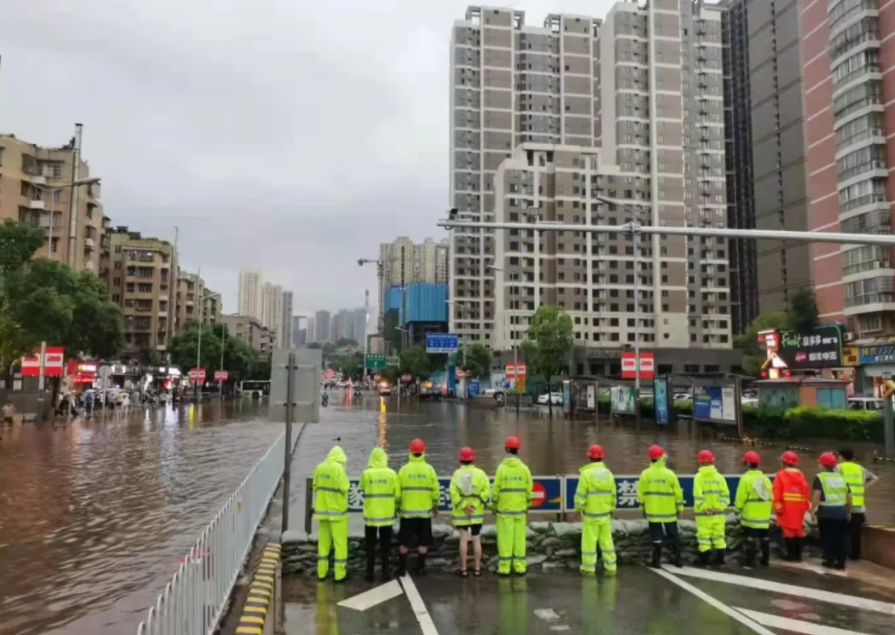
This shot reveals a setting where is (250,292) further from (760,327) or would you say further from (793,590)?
(793,590)

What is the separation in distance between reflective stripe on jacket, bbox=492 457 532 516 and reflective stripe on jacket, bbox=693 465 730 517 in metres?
2.29

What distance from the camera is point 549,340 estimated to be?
54.1m

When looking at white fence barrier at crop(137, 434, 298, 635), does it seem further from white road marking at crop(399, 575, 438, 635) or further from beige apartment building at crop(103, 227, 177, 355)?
beige apartment building at crop(103, 227, 177, 355)

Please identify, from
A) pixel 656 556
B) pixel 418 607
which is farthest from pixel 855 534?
pixel 418 607

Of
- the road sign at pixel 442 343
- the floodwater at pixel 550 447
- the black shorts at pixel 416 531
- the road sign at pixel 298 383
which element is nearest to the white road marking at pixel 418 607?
the black shorts at pixel 416 531

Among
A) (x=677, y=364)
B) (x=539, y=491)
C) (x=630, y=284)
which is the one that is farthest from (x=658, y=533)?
(x=630, y=284)

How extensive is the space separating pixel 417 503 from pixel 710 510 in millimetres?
3760

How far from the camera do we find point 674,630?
6.61 m

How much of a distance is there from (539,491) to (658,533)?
183 cm

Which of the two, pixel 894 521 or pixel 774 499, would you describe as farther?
pixel 894 521

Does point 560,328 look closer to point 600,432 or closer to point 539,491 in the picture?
point 600,432

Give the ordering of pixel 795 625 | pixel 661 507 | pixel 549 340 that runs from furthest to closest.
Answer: pixel 549 340, pixel 661 507, pixel 795 625

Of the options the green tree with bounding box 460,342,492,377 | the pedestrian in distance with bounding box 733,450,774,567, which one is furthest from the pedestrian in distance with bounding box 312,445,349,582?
the green tree with bounding box 460,342,492,377

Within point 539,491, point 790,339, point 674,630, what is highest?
point 790,339
